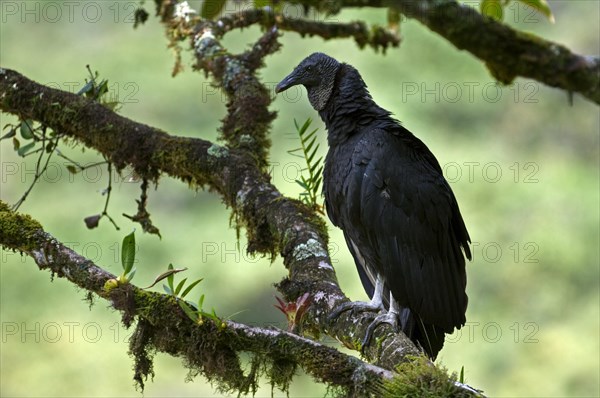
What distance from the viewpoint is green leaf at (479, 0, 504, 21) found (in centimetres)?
184

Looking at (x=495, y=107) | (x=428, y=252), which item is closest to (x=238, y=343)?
(x=428, y=252)

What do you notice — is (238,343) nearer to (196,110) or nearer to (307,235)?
(307,235)

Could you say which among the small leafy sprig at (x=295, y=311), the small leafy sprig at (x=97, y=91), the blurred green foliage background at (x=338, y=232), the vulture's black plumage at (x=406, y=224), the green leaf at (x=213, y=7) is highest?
the blurred green foliage background at (x=338, y=232)

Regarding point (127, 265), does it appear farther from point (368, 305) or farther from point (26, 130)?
point (26, 130)

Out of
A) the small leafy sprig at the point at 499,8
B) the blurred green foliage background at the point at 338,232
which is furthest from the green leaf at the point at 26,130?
the blurred green foliage background at the point at 338,232

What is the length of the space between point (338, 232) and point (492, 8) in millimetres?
5991

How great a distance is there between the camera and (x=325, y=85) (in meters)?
3.81

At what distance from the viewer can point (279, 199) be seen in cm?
356

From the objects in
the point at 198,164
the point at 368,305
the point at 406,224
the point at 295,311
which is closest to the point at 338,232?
the point at 198,164

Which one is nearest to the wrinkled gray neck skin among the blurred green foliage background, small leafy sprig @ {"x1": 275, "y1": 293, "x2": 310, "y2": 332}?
small leafy sprig @ {"x1": 275, "y1": 293, "x2": 310, "y2": 332}

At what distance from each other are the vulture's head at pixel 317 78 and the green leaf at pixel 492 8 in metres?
1.91

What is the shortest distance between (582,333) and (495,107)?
3284 millimetres

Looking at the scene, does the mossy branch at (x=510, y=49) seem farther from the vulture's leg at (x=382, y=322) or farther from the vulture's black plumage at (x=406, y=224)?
the vulture's black plumage at (x=406, y=224)

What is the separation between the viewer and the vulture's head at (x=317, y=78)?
3.80 meters
